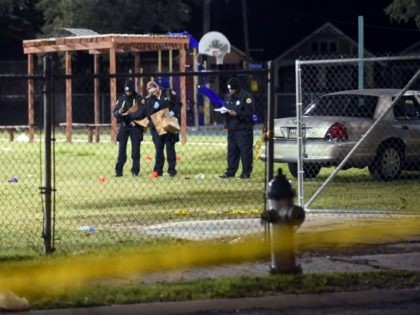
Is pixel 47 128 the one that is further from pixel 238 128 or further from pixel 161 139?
pixel 161 139

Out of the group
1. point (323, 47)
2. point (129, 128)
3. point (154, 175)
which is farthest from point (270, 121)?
point (323, 47)

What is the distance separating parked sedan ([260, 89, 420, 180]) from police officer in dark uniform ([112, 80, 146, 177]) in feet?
9.86

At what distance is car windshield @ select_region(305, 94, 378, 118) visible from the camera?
59.6 feet

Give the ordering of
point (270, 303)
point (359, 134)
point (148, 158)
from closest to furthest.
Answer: point (270, 303)
point (359, 134)
point (148, 158)

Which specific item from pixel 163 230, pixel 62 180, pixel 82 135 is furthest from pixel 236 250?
pixel 82 135

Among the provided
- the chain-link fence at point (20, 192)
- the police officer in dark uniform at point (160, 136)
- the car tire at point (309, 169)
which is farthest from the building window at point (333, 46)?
the car tire at point (309, 169)

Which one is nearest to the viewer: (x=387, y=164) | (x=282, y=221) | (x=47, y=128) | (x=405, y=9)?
(x=282, y=221)

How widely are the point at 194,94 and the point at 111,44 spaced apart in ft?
27.8

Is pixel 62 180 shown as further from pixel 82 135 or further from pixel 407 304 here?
pixel 82 135

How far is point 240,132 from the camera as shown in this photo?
63.4 feet

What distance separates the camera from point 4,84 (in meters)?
48.6

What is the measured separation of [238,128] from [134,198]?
365 cm

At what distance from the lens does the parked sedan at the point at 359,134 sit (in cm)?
1755

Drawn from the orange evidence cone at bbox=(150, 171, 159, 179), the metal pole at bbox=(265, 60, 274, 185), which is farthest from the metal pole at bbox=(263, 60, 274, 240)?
the orange evidence cone at bbox=(150, 171, 159, 179)
